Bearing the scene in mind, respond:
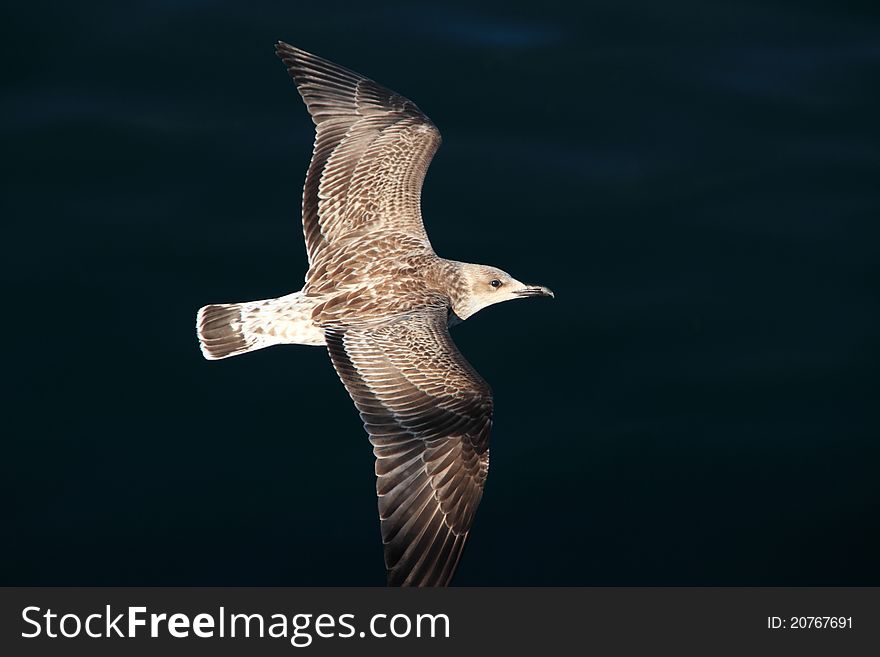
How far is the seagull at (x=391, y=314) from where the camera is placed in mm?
7934

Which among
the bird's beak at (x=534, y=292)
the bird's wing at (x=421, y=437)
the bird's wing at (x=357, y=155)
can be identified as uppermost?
the bird's wing at (x=357, y=155)

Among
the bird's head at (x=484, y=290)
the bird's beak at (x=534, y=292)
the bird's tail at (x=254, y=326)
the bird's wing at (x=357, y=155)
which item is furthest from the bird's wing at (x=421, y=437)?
the bird's wing at (x=357, y=155)

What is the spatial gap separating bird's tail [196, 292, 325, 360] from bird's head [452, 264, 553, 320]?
1.00 metres

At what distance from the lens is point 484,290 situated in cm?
948

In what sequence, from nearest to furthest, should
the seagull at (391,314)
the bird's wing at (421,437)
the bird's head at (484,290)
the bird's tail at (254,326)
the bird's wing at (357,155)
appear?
the bird's wing at (421,437) < the seagull at (391,314) < the bird's tail at (254,326) < the bird's head at (484,290) < the bird's wing at (357,155)

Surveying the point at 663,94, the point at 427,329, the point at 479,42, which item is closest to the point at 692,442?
the point at 427,329

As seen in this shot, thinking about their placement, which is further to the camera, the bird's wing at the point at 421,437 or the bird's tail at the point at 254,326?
the bird's tail at the point at 254,326

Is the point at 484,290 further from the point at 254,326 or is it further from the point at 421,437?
the point at 421,437

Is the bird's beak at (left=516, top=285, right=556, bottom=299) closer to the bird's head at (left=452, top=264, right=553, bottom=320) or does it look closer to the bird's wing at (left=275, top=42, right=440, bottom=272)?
the bird's head at (left=452, top=264, right=553, bottom=320)

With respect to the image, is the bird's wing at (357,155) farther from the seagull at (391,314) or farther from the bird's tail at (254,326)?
the bird's tail at (254,326)

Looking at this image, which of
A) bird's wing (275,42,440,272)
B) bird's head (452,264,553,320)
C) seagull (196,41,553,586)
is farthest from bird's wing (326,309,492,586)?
bird's wing (275,42,440,272)

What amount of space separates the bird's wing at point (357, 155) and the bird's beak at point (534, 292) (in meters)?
0.79

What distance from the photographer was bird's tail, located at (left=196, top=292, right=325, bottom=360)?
909cm

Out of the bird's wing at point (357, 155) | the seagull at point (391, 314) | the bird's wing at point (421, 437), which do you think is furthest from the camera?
the bird's wing at point (357, 155)
